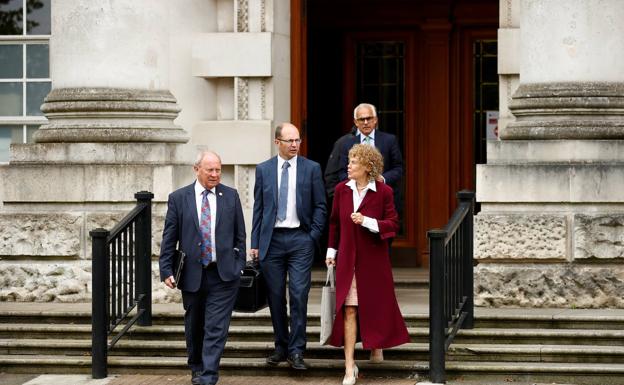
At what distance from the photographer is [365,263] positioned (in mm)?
12547

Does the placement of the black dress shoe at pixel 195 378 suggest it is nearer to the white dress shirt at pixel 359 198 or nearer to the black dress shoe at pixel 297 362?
the black dress shoe at pixel 297 362

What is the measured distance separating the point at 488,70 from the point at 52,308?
241 inches

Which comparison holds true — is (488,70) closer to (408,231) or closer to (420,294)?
(408,231)

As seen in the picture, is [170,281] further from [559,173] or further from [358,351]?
[559,173]

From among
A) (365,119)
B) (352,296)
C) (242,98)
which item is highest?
(242,98)

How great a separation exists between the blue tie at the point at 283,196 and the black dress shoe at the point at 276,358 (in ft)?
3.46

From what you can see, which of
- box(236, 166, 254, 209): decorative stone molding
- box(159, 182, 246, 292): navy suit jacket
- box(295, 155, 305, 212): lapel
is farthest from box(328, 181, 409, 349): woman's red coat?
box(236, 166, 254, 209): decorative stone molding

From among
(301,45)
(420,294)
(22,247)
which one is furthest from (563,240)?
(22,247)

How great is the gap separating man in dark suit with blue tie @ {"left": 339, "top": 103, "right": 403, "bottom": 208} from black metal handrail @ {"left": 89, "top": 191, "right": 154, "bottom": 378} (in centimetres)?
174

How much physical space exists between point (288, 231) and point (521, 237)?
7.88 ft

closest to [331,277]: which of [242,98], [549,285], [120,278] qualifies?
[120,278]

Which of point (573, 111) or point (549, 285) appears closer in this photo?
point (549, 285)

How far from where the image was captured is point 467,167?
60.3ft

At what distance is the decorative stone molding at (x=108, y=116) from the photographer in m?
15.3
